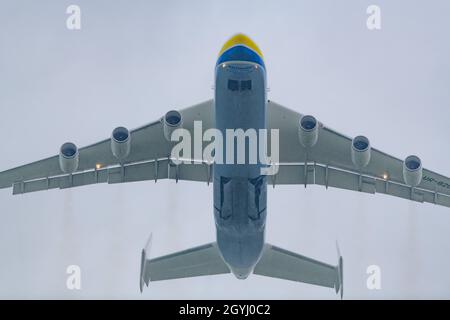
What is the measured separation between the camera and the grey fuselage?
16578 millimetres

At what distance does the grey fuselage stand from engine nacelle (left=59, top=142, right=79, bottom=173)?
12.8 feet

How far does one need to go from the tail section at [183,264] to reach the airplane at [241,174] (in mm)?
29

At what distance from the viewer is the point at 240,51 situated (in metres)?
16.7

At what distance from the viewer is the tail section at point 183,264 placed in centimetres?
2130

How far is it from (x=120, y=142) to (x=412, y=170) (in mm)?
7892

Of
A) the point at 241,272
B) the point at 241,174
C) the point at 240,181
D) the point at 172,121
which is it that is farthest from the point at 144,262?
the point at 241,174

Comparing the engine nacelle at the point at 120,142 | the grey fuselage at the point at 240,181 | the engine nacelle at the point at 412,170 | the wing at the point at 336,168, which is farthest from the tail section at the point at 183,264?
the engine nacelle at the point at 412,170

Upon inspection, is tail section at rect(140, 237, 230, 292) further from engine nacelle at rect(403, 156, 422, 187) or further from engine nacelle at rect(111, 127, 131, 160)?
engine nacelle at rect(403, 156, 422, 187)

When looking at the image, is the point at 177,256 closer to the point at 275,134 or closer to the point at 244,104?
the point at 275,134

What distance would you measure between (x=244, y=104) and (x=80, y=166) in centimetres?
663

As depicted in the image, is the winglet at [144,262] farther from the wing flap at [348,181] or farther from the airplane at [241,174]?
the wing flap at [348,181]

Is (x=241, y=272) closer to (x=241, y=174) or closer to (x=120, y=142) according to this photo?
(x=241, y=174)

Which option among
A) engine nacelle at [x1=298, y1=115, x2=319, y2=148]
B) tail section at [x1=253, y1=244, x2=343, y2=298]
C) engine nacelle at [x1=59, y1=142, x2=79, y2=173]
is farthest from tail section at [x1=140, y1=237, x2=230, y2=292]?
engine nacelle at [x1=298, y1=115, x2=319, y2=148]

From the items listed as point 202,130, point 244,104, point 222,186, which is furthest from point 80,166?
point 244,104
